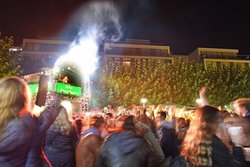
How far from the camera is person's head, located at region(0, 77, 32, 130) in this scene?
2355mm

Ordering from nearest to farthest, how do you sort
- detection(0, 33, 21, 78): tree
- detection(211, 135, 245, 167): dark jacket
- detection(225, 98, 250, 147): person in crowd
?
detection(211, 135, 245, 167): dark jacket → detection(225, 98, 250, 147): person in crowd → detection(0, 33, 21, 78): tree

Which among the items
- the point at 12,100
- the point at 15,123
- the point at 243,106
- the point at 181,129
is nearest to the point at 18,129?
the point at 15,123

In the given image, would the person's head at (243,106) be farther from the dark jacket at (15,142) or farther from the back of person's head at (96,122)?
the dark jacket at (15,142)

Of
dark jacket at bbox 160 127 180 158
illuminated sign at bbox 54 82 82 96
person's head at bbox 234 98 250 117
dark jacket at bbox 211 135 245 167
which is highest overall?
illuminated sign at bbox 54 82 82 96

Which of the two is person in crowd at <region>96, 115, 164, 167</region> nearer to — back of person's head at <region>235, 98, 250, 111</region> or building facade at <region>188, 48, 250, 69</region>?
back of person's head at <region>235, 98, 250, 111</region>

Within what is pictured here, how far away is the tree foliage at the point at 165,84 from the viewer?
3250cm

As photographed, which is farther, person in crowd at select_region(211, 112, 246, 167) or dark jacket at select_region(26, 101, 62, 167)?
person in crowd at select_region(211, 112, 246, 167)

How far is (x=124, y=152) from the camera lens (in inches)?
123

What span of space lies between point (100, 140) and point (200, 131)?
1.85 metres

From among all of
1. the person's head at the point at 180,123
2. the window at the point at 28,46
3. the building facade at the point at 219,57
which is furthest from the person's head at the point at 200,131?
the window at the point at 28,46

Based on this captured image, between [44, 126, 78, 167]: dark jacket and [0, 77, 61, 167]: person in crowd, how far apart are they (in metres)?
1.97

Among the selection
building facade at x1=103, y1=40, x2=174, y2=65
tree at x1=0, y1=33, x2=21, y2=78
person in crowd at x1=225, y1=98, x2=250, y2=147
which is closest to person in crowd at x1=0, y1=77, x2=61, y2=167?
person in crowd at x1=225, y1=98, x2=250, y2=147

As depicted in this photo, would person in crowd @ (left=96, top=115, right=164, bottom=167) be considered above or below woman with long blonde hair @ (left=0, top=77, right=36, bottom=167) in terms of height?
below

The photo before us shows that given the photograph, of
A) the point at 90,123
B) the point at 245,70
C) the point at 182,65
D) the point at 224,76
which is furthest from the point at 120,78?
the point at 90,123
